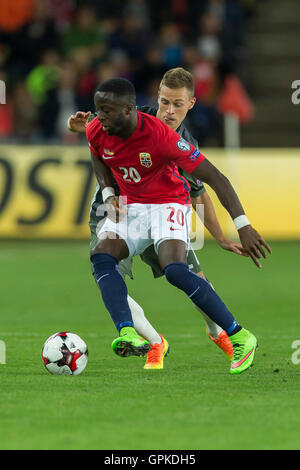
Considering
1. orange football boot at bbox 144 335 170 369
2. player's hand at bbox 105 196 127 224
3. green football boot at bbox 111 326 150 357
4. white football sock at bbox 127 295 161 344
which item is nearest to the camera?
green football boot at bbox 111 326 150 357

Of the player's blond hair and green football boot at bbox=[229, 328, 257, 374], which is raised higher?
the player's blond hair

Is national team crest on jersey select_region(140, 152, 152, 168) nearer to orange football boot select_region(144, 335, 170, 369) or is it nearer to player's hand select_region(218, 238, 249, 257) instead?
player's hand select_region(218, 238, 249, 257)

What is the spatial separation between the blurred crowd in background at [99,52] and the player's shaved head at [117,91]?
11022 mm

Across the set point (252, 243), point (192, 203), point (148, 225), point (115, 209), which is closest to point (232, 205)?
point (252, 243)

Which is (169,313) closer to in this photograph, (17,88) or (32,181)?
(32,181)

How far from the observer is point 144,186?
7.19 meters

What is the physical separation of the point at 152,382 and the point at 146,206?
1259mm

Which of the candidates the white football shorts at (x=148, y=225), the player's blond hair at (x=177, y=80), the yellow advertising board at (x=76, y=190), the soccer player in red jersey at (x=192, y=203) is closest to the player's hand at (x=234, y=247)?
the soccer player in red jersey at (x=192, y=203)

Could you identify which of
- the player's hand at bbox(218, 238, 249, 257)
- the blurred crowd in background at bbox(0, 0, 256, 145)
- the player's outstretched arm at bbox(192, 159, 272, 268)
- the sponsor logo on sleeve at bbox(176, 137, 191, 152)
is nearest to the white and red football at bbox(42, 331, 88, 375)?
the player's hand at bbox(218, 238, 249, 257)

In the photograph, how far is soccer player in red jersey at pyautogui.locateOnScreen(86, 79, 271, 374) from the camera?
6.77m

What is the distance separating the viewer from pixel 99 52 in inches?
770

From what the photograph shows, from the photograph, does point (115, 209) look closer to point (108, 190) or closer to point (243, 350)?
point (108, 190)

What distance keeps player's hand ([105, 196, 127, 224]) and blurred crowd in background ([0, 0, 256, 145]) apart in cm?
1072

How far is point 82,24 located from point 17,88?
81.0 inches
